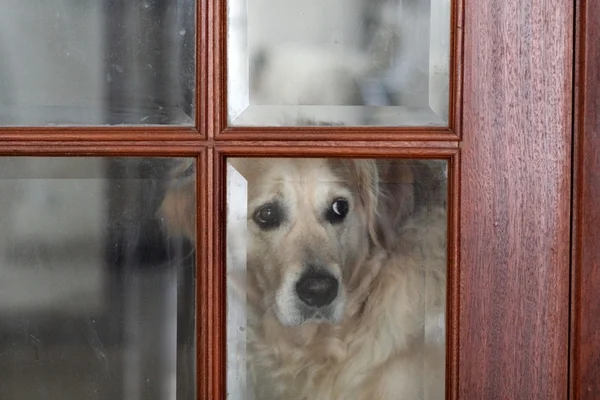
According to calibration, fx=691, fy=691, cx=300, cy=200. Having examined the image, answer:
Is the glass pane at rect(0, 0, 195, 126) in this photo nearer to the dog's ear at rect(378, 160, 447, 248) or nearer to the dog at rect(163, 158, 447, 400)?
the dog at rect(163, 158, 447, 400)

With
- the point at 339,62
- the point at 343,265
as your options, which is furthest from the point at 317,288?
the point at 339,62

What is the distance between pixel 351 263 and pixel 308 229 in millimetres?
62

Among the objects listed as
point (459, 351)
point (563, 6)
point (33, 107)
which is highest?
point (563, 6)

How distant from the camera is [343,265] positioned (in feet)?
2.56

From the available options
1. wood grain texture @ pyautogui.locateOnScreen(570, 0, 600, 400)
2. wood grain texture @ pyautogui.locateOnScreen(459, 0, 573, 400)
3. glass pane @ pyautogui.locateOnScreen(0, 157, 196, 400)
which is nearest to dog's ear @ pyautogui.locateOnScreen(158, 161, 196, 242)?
glass pane @ pyautogui.locateOnScreen(0, 157, 196, 400)

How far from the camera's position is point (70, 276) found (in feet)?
2.62

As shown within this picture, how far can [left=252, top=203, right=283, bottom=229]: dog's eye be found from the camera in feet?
2.56

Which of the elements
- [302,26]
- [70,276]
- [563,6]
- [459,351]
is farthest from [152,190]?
[563,6]

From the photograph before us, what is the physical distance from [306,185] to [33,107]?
0.33 meters

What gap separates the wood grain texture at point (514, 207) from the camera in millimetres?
767

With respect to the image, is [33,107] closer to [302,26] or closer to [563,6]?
[302,26]

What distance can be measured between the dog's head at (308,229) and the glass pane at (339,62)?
0.19ft

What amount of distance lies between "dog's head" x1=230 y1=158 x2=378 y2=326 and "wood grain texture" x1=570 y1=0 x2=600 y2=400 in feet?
0.74

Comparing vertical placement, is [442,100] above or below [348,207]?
above
